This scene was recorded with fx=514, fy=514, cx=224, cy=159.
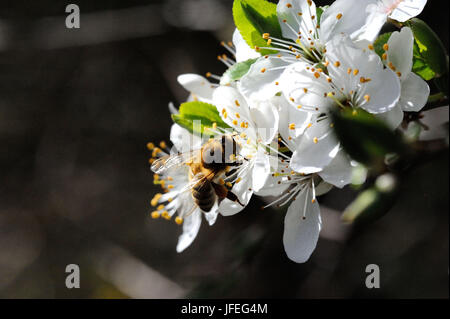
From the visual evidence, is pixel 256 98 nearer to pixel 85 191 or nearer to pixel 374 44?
pixel 374 44

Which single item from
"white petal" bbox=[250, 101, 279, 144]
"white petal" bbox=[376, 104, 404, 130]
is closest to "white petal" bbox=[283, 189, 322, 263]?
"white petal" bbox=[250, 101, 279, 144]

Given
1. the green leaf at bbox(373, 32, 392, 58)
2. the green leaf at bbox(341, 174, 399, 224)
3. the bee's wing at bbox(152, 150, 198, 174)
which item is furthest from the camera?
the bee's wing at bbox(152, 150, 198, 174)

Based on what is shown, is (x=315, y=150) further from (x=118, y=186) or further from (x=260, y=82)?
(x=118, y=186)

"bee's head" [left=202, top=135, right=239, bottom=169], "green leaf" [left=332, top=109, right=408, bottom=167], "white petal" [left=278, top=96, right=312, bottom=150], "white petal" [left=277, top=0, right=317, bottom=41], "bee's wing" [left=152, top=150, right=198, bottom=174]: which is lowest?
"green leaf" [left=332, top=109, right=408, bottom=167]

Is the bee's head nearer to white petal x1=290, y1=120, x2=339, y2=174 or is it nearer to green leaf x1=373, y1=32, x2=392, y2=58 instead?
white petal x1=290, y1=120, x2=339, y2=174

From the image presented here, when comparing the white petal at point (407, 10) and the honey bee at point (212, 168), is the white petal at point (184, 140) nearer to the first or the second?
the honey bee at point (212, 168)
